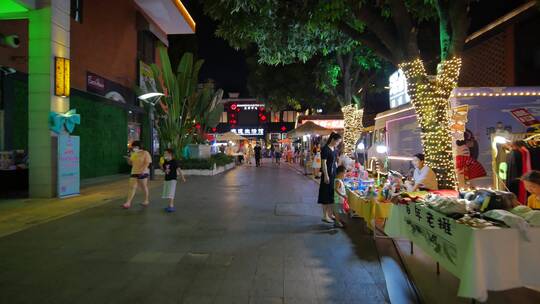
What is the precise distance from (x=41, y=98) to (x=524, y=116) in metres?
13.8

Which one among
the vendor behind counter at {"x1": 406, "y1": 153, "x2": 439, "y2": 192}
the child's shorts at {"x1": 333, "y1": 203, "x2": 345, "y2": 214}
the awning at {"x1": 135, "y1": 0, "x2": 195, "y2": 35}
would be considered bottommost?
the child's shorts at {"x1": 333, "y1": 203, "x2": 345, "y2": 214}

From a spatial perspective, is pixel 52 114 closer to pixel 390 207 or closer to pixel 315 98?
pixel 390 207

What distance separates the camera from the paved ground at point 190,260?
13.3ft

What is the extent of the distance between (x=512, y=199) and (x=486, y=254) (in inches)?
38.2

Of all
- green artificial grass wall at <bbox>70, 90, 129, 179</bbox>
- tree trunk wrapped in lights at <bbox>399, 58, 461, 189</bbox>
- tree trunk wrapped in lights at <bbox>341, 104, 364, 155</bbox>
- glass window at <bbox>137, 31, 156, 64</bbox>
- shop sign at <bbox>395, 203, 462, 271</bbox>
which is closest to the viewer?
shop sign at <bbox>395, 203, 462, 271</bbox>

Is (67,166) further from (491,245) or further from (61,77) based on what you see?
(491,245)

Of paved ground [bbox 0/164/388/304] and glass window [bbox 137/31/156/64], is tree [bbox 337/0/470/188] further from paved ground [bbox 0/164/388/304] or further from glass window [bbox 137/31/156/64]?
glass window [bbox 137/31/156/64]

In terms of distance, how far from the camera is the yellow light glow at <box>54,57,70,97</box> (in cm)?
1102

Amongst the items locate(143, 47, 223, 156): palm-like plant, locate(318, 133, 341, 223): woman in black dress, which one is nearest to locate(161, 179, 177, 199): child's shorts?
locate(318, 133, 341, 223): woman in black dress

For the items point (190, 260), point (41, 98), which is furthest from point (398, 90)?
point (41, 98)

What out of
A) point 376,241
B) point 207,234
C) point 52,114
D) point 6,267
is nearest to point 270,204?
point 207,234

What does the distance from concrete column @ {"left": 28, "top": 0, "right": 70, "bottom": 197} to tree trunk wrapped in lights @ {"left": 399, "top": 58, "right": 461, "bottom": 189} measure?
10.1m

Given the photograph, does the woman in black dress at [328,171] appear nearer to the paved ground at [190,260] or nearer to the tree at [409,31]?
the paved ground at [190,260]

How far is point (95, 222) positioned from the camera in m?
7.73
